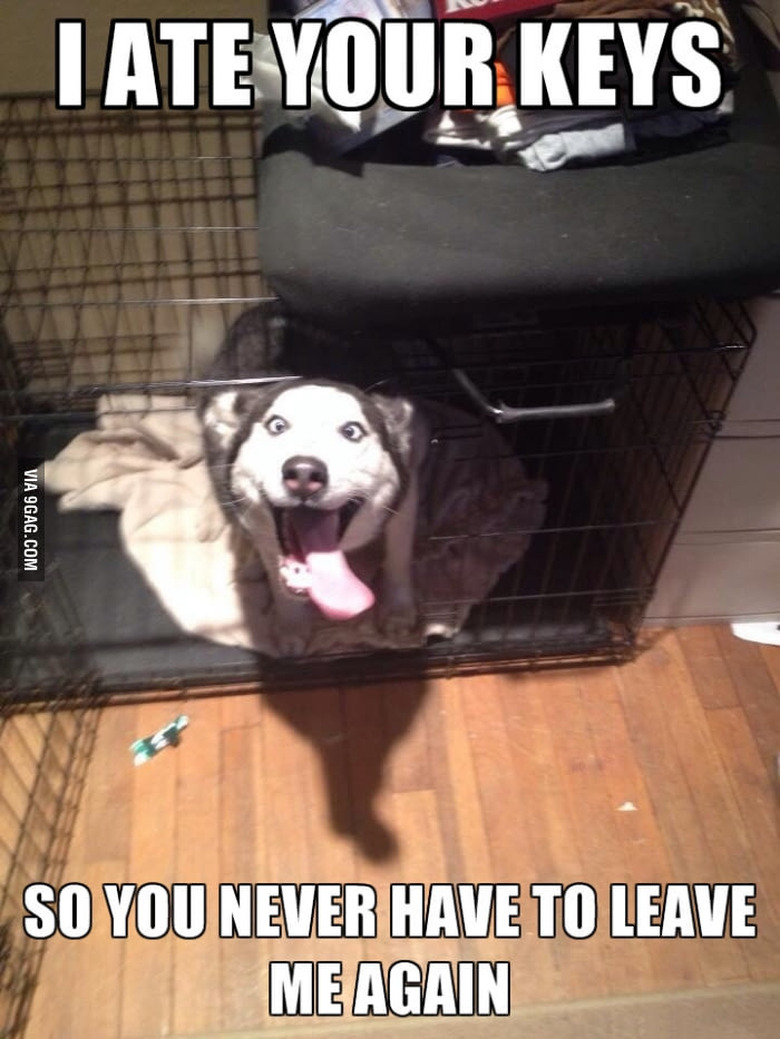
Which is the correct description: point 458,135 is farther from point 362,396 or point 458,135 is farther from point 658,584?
point 658,584

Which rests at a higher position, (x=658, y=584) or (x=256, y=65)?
(x=256, y=65)

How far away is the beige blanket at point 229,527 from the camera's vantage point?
1.31 metres

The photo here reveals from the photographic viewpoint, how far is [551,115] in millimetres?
913

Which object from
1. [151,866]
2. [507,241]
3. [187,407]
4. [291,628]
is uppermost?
[507,241]

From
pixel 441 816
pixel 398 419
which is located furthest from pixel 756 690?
pixel 398 419

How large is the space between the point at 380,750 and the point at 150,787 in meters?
0.32

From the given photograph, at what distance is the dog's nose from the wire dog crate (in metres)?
0.18

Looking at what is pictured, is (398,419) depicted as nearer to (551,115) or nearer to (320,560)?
(320,560)

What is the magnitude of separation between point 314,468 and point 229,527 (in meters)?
0.50

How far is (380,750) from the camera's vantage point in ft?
4.00

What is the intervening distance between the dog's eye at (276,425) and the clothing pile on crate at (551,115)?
0.96 ft

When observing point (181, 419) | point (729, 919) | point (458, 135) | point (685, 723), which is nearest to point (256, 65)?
point (458, 135)

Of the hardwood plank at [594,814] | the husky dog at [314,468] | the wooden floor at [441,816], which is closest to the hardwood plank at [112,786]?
the wooden floor at [441,816]

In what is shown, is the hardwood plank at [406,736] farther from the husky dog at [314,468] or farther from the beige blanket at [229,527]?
the husky dog at [314,468]
